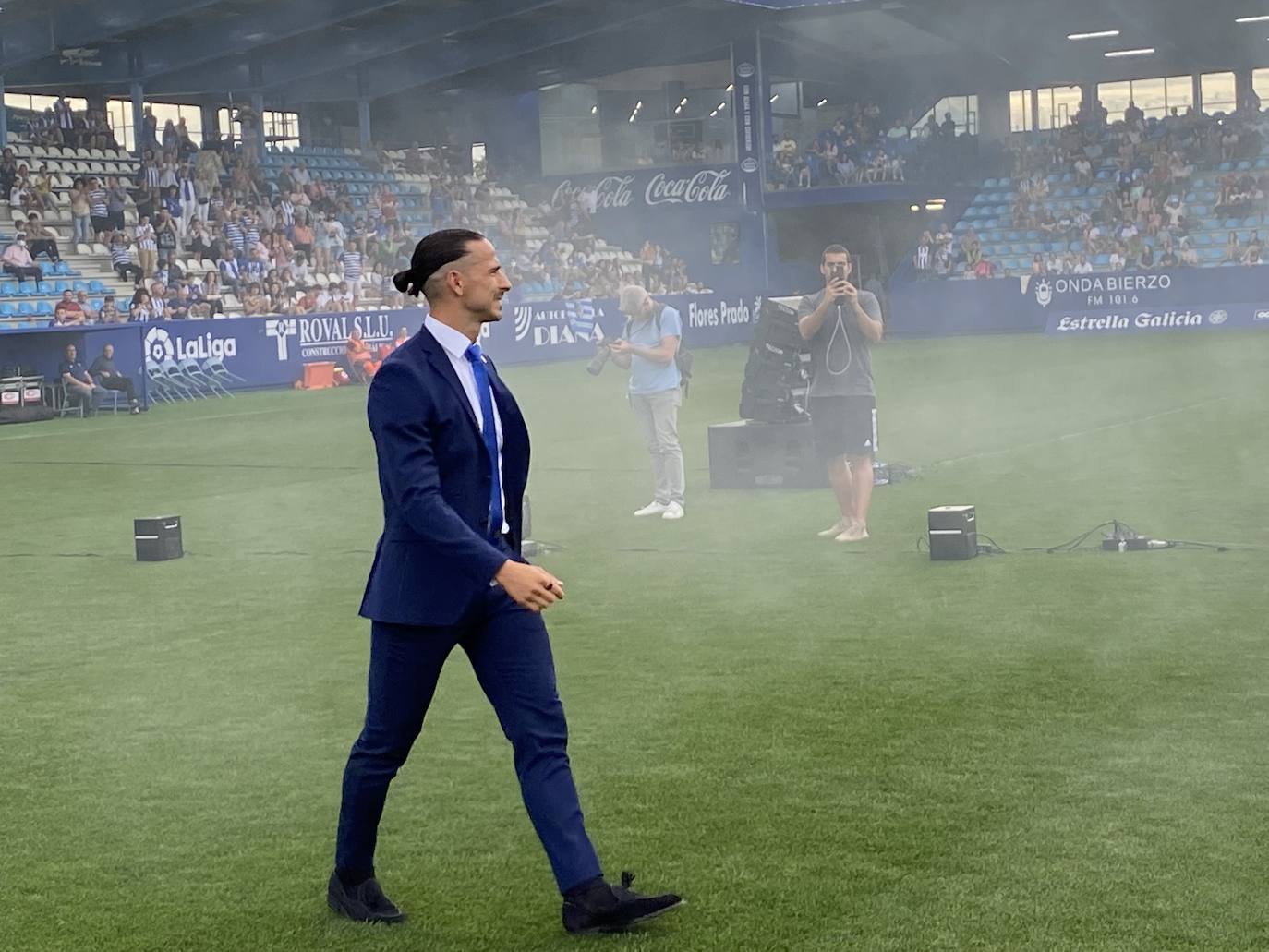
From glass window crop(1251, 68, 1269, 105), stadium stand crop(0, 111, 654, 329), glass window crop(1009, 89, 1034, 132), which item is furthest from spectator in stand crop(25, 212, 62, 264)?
glass window crop(1251, 68, 1269, 105)

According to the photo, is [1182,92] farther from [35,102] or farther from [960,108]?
[35,102]

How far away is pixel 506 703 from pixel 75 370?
885 inches

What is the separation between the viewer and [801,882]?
5.01m

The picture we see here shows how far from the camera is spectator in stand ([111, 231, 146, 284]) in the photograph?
99.6 ft

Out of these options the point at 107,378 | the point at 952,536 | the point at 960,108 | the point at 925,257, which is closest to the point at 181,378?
the point at 107,378

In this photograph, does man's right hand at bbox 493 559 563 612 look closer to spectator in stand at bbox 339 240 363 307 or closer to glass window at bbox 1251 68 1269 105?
glass window at bbox 1251 68 1269 105

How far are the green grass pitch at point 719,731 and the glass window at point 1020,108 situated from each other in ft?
8.86

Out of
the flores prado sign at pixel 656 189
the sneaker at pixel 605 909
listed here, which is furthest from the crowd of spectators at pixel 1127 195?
the sneaker at pixel 605 909

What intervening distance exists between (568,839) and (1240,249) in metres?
35.6

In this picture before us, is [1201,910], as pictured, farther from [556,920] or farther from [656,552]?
[656,552]

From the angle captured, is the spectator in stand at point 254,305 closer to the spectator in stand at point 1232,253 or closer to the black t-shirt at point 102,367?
the black t-shirt at point 102,367

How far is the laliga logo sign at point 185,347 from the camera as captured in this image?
90.2 feet

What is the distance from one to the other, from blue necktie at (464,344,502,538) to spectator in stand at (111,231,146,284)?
87.6 feet

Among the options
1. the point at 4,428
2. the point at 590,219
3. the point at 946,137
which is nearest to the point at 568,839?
the point at 4,428
